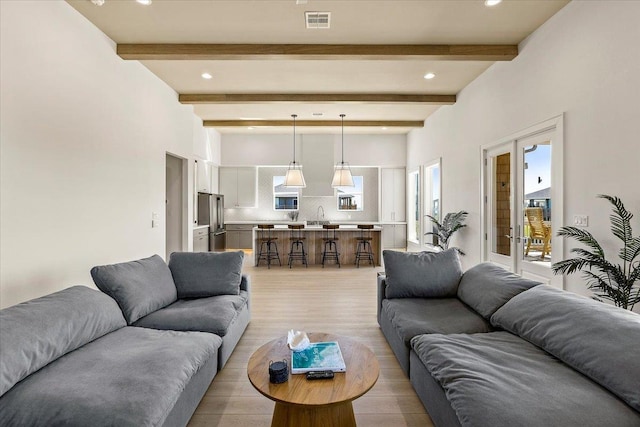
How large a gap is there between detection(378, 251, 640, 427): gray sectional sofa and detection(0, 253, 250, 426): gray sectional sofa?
4.78 ft

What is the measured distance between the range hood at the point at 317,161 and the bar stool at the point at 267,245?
1.95m

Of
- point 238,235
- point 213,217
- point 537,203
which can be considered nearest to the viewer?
point 537,203

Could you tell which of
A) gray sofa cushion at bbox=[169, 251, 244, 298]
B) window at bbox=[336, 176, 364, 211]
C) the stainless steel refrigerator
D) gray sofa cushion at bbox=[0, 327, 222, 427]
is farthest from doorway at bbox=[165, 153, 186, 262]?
window at bbox=[336, 176, 364, 211]

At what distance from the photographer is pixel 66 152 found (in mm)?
3186

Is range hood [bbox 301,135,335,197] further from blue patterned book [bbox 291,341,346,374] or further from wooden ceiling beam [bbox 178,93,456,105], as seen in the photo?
blue patterned book [bbox 291,341,346,374]

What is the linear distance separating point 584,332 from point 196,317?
2.63 meters

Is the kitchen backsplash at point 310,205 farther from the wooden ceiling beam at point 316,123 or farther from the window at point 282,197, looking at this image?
the wooden ceiling beam at point 316,123

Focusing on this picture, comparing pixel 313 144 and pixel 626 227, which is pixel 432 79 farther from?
pixel 313 144

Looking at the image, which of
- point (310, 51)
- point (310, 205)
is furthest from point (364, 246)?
point (310, 51)

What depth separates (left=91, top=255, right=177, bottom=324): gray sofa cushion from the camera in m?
2.66

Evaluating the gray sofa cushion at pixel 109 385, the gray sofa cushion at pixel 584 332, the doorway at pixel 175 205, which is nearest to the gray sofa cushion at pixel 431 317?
the gray sofa cushion at pixel 584 332

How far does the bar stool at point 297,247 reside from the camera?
7633 mm

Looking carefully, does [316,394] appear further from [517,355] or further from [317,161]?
[317,161]

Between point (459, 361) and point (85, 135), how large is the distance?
12.8ft
